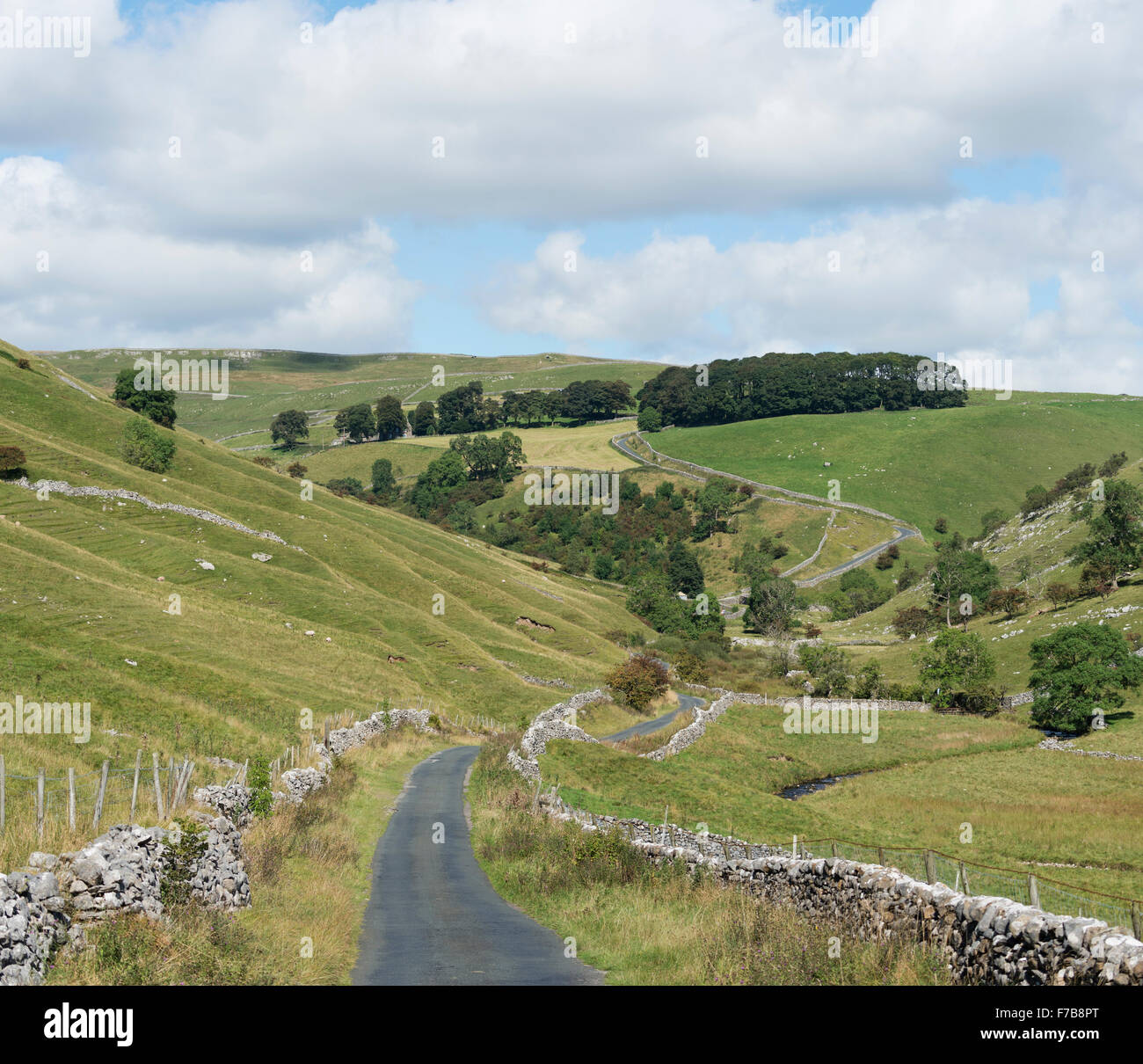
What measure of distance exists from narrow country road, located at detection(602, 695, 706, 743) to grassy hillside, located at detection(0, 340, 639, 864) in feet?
24.6

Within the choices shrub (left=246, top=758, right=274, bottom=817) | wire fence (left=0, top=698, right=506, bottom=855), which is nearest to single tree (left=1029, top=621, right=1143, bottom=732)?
wire fence (left=0, top=698, right=506, bottom=855)

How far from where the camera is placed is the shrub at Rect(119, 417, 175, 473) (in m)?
107

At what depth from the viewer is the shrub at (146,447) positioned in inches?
4213

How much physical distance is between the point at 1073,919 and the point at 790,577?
173 meters

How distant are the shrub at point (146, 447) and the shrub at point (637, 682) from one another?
2247 inches

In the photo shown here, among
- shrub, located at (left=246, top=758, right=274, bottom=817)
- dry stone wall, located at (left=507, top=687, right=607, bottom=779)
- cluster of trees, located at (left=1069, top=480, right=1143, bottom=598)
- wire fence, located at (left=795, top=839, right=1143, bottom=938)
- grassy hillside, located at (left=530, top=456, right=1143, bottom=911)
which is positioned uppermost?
cluster of trees, located at (left=1069, top=480, right=1143, bottom=598)

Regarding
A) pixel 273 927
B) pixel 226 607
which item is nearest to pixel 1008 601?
pixel 226 607

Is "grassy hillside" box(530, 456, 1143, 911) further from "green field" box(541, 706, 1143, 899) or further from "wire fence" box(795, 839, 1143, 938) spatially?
"wire fence" box(795, 839, 1143, 938)

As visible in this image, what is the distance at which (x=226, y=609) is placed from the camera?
237 feet

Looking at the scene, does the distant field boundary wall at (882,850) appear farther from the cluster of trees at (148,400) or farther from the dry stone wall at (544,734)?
the cluster of trees at (148,400)

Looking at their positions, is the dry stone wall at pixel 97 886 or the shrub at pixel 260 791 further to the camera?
the shrub at pixel 260 791

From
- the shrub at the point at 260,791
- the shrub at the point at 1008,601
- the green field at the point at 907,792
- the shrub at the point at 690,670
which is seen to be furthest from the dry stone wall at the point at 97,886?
the shrub at the point at 1008,601

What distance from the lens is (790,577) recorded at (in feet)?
594
